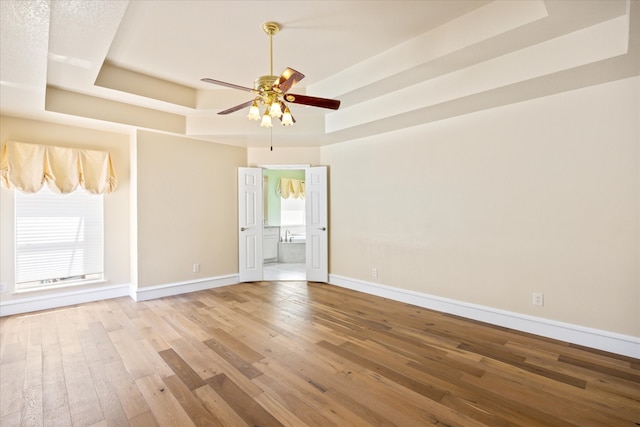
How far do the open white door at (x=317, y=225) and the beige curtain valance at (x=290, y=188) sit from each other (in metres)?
3.03

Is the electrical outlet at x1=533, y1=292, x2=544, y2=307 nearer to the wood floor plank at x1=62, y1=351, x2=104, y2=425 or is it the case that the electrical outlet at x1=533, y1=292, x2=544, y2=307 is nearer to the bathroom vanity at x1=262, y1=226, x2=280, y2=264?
the wood floor plank at x1=62, y1=351, x2=104, y2=425

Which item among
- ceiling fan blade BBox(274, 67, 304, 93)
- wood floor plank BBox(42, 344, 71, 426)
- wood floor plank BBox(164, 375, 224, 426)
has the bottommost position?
wood floor plank BBox(42, 344, 71, 426)

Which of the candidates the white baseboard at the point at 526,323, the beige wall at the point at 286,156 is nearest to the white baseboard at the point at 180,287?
the beige wall at the point at 286,156

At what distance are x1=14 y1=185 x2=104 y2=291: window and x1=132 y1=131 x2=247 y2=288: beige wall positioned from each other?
0.71 m

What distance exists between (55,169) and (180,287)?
8.05 feet

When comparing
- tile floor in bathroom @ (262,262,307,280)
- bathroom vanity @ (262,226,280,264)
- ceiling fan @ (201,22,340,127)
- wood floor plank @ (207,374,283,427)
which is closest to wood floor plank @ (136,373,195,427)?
wood floor plank @ (207,374,283,427)

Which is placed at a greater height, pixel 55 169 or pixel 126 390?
pixel 55 169

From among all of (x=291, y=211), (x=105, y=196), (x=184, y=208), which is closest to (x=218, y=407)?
(x=184, y=208)

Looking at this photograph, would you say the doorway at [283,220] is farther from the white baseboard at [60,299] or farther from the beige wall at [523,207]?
the beige wall at [523,207]

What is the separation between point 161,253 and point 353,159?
354cm

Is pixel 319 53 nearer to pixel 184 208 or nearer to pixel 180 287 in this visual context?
pixel 184 208

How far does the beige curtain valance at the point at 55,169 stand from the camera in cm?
392

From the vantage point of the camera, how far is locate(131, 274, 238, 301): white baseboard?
466 centimetres

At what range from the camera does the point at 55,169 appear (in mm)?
4266
